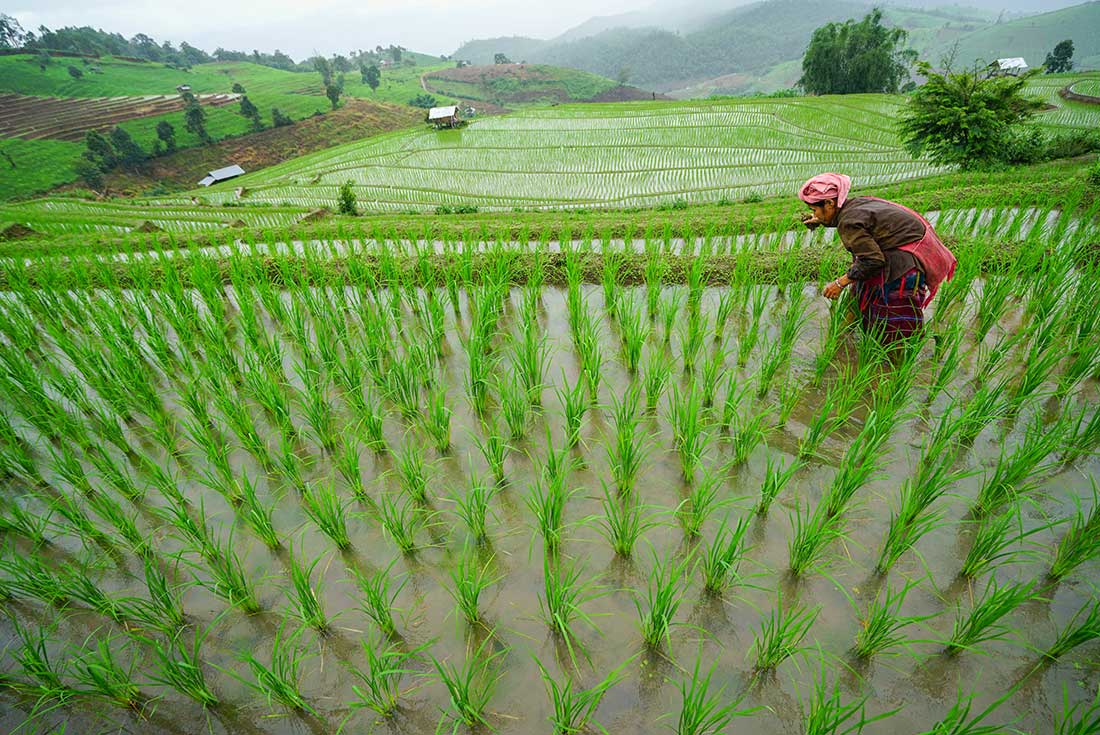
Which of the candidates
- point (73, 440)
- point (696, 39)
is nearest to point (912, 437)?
point (73, 440)

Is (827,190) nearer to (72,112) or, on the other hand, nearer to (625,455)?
(625,455)

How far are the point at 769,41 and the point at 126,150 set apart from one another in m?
177

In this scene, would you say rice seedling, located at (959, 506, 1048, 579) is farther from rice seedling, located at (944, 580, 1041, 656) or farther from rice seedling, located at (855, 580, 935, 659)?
rice seedling, located at (855, 580, 935, 659)

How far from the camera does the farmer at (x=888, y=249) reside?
3.03 meters

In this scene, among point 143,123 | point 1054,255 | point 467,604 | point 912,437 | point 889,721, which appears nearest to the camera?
point 889,721

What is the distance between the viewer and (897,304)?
123 inches

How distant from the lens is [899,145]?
1484 cm

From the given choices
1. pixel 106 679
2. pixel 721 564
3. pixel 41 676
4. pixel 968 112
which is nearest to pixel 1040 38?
pixel 968 112

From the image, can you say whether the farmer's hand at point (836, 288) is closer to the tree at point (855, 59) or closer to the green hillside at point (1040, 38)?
the tree at point (855, 59)

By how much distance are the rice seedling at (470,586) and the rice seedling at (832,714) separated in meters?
1.15

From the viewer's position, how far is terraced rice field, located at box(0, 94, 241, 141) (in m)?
42.7

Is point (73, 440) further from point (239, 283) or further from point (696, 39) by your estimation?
point (696, 39)

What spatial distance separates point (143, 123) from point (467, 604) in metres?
63.3

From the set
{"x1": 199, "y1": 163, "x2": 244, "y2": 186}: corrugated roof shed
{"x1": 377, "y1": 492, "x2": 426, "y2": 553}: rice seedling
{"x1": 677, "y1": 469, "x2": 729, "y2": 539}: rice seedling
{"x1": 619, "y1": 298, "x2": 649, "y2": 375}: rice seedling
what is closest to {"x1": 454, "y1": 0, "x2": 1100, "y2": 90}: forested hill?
{"x1": 199, "y1": 163, "x2": 244, "y2": 186}: corrugated roof shed
